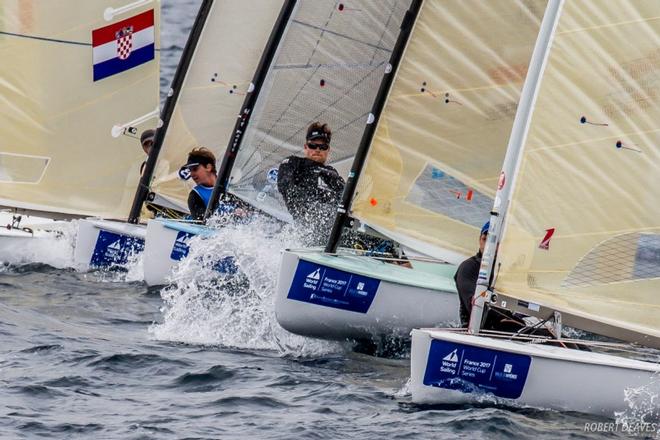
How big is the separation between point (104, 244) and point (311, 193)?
279cm

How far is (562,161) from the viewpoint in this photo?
8.48 metres

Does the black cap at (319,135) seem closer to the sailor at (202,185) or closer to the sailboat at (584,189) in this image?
the sailor at (202,185)

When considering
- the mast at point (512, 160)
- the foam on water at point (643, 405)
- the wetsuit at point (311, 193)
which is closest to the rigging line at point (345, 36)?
the wetsuit at point (311, 193)

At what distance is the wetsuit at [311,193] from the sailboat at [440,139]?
2.44ft

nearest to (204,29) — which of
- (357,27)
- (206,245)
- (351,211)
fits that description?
(357,27)

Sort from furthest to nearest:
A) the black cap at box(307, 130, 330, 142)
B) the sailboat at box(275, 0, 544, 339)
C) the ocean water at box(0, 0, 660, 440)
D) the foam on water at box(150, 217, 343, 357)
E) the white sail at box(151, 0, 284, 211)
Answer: the white sail at box(151, 0, 284, 211) → the black cap at box(307, 130, 330, 142) → the sailboat at box(275, 0, 544, 339) → the foam on water at box(150, 217, 343, 357) → the ocean water at box(0, 0, 660, 440)

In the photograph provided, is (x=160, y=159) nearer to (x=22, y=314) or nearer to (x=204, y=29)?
(x=204, y=29)

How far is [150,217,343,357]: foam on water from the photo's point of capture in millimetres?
10008

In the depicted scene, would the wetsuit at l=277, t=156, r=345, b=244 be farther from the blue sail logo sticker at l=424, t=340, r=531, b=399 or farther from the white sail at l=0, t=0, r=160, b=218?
the white sail at l=0, t=0, r=160, b=218

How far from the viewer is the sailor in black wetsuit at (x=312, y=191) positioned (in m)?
11.3

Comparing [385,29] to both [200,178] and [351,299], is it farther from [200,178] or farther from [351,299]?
[351,299]

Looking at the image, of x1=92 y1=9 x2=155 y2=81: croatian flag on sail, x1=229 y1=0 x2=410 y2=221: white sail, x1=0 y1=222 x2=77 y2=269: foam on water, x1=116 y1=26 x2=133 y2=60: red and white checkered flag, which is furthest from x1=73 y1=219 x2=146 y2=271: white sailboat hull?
x1=116 y1=26 x2=133 y2=60: red and white checkered flag

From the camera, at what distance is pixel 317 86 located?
12.7 metres

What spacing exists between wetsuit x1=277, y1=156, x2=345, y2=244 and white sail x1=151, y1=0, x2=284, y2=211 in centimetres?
284
